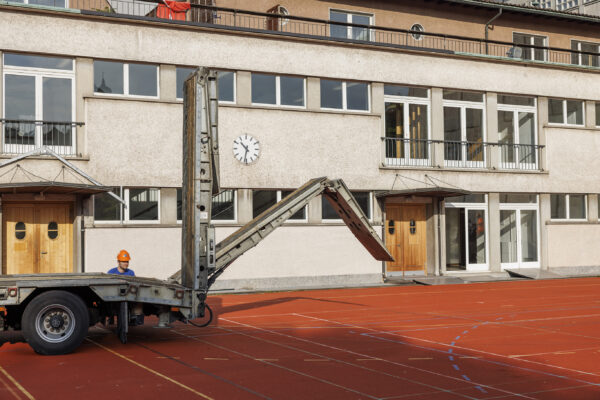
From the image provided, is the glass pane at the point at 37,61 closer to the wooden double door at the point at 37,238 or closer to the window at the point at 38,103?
the window at the point at 38,103

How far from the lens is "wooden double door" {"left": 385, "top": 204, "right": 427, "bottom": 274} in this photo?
27.6 m

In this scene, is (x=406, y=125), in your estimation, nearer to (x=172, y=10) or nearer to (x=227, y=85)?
(x=227, y=85)

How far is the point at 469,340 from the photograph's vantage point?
42.5 ft

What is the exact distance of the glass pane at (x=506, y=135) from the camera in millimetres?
30094

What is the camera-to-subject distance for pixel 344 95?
26656 mm

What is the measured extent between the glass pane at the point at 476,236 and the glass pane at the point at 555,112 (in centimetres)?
528

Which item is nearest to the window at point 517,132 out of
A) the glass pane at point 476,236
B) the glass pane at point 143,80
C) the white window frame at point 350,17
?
the glass pane at point 476,236

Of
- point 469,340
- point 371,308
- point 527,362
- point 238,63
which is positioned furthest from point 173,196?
point 527,362

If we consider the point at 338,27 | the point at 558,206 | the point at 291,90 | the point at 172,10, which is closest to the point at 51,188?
the point at 172,10

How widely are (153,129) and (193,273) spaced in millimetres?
11320

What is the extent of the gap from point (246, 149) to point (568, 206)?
14759mm

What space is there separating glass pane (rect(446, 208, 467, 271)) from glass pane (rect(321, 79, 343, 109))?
629 centimetres

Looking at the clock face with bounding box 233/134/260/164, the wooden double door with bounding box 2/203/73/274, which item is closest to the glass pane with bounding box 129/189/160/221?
the wooden double door with bounding box 2/203/73/274

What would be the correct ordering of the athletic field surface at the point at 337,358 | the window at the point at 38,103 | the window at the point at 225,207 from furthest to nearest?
the window at the point at 225,207 → the window at the point at 38,103 → the athletic field surface at the point at 337,358
